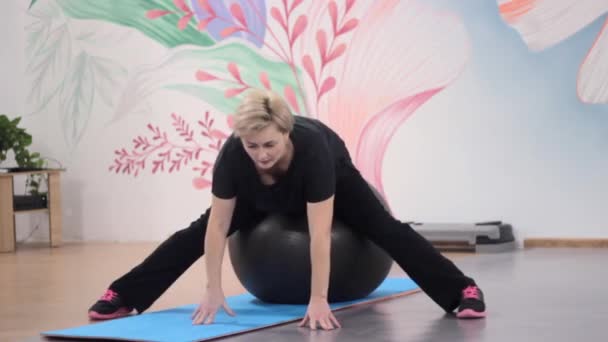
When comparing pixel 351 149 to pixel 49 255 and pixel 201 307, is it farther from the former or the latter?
pixel 201 307

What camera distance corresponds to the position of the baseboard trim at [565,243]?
5473 millimetres

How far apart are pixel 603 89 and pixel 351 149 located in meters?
1.70

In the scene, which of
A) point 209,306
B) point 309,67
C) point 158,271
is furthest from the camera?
point 309,67

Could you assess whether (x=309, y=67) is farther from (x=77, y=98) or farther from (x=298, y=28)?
(x=77, y=98)

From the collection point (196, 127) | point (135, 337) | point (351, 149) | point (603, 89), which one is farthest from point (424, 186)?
point (135, 337)

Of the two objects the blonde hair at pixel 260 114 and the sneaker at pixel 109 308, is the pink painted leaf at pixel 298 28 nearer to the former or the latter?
the sneaker at pixel 109 308

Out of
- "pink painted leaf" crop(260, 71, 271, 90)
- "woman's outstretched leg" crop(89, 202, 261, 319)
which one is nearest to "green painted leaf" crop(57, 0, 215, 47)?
"pink painted leaf" crop(260, 71, 271, 90)

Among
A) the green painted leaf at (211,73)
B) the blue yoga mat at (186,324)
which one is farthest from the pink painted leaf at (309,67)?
the blue yoga mat at (186,324)

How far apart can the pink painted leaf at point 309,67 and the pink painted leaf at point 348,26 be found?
0.29 m

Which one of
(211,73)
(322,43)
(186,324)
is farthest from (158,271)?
(211,73)

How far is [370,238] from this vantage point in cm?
328

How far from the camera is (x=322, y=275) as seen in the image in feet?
9.28

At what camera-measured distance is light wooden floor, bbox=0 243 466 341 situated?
3.38 m

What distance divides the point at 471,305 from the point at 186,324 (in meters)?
0.99
